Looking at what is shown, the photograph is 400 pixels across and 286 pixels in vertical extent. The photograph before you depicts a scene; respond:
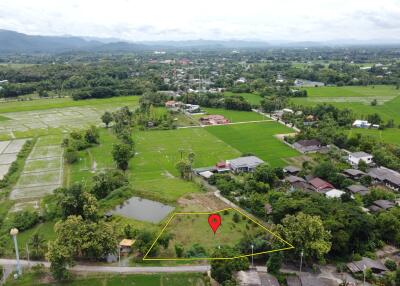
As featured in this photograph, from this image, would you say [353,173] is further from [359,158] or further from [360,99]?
[360,99]

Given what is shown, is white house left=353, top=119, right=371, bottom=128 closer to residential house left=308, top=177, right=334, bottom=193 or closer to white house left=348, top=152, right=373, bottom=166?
white house left=348, top=152, right=373, bottom=166

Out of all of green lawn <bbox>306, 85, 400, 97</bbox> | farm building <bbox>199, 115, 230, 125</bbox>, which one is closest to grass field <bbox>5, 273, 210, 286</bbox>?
farm building <bbox>199, 115, 230, 125</bbox>

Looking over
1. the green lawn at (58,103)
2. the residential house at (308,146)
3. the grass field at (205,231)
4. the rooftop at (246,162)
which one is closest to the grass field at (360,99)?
the residential house at (308,146)

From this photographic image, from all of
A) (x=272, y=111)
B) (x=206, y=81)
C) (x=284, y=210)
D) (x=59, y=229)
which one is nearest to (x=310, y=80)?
(x=206, y=81)

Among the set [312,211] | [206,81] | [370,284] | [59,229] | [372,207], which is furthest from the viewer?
[206,81]

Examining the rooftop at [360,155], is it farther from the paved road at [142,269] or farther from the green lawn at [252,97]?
the green lawn at [252,97]

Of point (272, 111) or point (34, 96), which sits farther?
point (34, 96)

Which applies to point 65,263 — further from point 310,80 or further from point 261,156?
point 310,80

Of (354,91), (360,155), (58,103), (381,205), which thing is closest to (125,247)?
(381,205)
